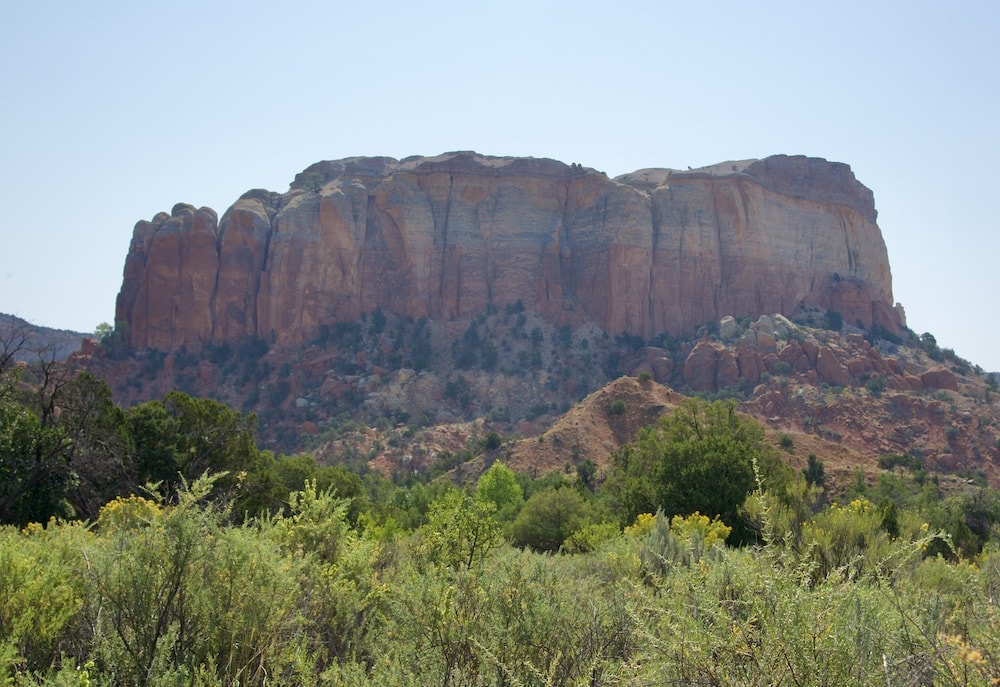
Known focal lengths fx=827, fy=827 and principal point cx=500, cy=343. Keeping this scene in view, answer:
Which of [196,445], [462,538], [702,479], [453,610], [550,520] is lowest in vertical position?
[550,520]

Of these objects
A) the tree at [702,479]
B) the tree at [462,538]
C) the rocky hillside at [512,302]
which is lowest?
the tree at [702,479]

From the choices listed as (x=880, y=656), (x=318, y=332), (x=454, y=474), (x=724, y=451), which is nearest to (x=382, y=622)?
(x=880, y=656)

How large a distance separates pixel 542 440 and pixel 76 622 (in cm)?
4088

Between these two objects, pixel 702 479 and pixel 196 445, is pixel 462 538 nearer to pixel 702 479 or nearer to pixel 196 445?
pixel 702 479

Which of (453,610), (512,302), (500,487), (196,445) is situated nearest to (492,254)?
(512,302)

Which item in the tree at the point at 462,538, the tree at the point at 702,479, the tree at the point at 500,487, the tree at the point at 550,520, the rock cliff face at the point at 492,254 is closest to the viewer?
the tree at the point at 462,538

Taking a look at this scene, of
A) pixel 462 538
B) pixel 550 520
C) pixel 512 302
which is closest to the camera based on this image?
pixel 462 538

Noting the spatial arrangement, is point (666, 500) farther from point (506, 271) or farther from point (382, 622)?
point (506, 271)

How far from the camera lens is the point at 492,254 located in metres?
77.1

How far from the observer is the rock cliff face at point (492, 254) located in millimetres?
73688

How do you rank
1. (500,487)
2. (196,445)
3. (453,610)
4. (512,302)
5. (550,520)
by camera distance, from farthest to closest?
1. (512,302)
2. (500,487)
3. (550,520)
4. (196,445)
5. (453,610)

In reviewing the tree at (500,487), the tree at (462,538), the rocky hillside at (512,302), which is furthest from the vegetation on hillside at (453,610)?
the rocky hillside at (512,302)

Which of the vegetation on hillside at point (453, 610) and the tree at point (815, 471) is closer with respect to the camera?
the vegetation on hillside at point (453, 610)

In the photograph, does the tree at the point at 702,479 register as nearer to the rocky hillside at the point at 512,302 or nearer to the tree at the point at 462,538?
the tree at the point at 462,538
